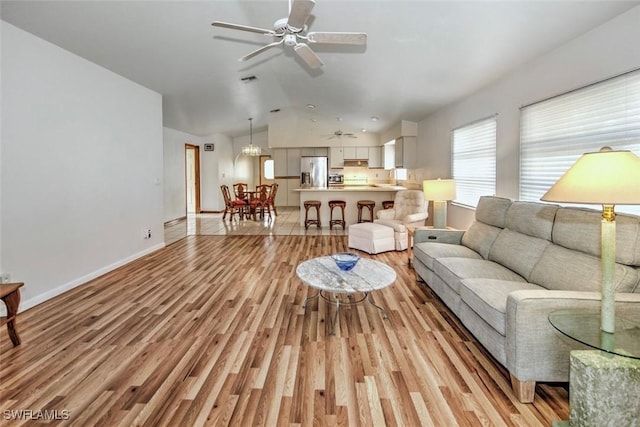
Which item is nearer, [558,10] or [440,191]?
[558,10]

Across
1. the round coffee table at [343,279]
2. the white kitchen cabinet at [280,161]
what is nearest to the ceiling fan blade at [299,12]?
the round coffee table at [343,279]

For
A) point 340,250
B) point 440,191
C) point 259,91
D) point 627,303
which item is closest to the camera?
point 627,303

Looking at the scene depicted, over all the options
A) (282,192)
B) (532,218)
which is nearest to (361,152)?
(282,192)

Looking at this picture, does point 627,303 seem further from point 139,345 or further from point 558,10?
point 139,345

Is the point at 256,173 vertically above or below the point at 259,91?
below

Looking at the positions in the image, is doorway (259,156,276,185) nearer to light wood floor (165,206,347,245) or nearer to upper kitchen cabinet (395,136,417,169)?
light wood floor (165,206,347,245)

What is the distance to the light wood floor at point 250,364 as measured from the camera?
177 cm

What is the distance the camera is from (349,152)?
10.5 meters

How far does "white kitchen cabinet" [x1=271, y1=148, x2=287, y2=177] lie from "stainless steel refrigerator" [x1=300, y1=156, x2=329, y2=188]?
80 cm

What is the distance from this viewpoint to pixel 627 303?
1.76 metres

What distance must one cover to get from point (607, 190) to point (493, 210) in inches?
82.6

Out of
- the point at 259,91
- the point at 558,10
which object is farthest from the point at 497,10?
the point at 259,91

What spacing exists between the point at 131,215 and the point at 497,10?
16.1ft

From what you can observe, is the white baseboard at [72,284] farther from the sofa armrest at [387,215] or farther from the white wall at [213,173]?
the white wall at [213,173]
